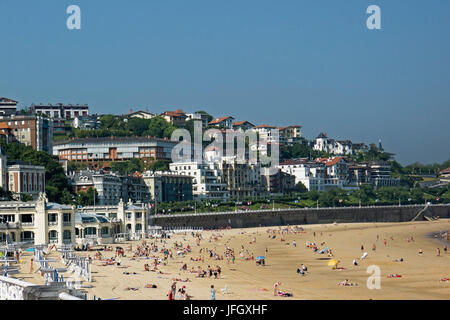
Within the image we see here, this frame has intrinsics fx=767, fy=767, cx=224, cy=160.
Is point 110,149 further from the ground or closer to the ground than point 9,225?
further from the ground

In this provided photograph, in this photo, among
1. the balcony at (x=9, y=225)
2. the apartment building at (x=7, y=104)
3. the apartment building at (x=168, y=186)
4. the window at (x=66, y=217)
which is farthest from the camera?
the apartment building at (x=7, y=104)

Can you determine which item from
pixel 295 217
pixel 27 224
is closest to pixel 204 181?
pixel 295 217

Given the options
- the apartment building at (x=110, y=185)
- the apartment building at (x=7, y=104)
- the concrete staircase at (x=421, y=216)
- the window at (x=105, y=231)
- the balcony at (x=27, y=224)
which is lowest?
the concrete staircase at (x=421, y=216)

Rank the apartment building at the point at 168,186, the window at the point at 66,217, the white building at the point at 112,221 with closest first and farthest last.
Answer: the window at the point at 66,217
the white building at the point at 112,221
the apartment building at the point at 168,186

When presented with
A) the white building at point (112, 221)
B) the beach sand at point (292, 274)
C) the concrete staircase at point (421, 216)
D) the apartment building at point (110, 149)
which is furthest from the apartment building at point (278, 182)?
the beach sand at point (292, 274)

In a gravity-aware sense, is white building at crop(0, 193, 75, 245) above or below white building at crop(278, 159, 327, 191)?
below

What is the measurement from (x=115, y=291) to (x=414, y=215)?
11229cm

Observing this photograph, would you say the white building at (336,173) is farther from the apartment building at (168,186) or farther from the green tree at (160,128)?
the apartment building at (168,186)

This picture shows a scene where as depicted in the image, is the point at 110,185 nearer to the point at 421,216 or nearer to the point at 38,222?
the point at 421,216

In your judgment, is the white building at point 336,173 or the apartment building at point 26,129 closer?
the apartment building at point 26,129

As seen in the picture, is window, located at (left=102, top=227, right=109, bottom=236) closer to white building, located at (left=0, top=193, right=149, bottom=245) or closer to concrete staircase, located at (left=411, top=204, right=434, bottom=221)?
white building, located at (left=0, top=193, right=149, bottom=245)

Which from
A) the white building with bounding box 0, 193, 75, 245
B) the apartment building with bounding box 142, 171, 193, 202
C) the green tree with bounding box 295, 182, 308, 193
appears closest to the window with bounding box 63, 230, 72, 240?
the white building with bounding box 0, 193, 75, 245
